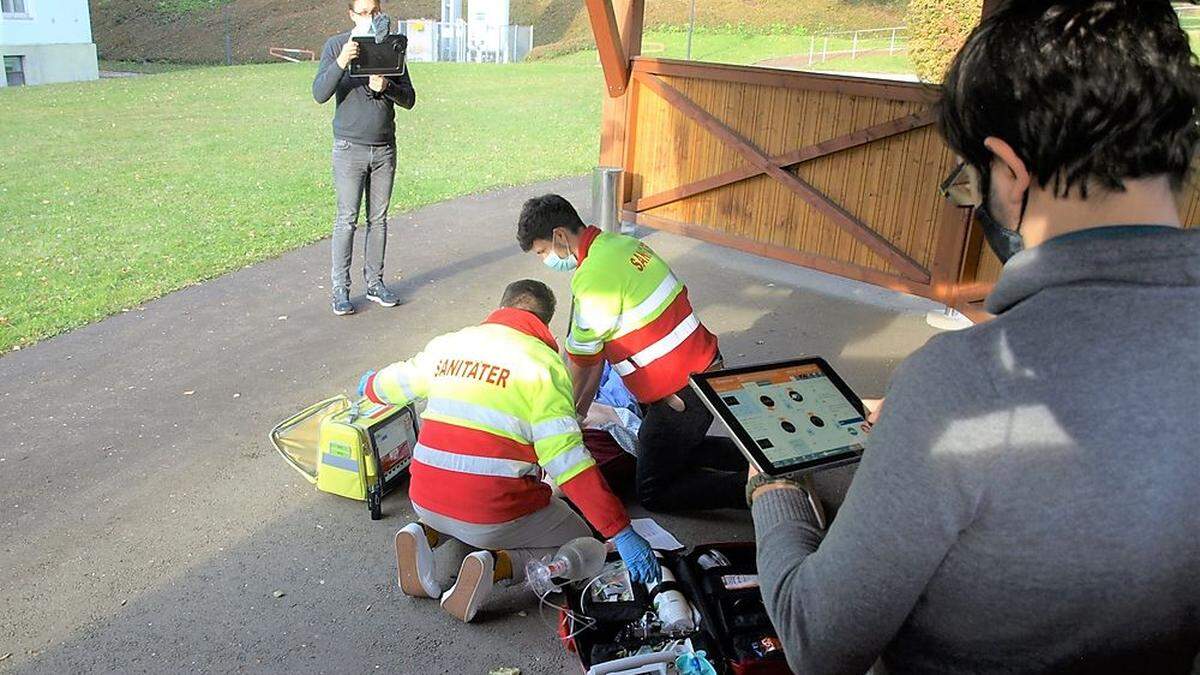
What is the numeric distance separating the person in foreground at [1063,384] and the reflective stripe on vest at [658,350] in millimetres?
2924

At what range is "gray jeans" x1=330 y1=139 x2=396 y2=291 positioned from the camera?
6.73m

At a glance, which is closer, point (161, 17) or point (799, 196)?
point (799, 196)

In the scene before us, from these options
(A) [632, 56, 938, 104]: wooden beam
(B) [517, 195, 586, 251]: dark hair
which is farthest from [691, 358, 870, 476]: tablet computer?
(A) [632, 56, 938, 104]: wooden beam

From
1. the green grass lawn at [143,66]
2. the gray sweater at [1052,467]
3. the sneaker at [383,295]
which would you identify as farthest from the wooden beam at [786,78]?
the green grass lawn at [143,66]

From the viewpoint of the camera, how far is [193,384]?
19.3 feet

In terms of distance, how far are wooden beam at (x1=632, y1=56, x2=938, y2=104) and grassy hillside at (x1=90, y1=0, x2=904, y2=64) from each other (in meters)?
28.4

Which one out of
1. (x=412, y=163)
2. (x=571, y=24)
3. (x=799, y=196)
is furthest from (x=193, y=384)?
(x=571, y=24)

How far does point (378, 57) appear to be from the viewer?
21.5 ft

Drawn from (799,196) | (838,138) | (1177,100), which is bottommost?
(799,196)

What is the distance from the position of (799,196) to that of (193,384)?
5.14 metres

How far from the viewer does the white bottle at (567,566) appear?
144 inches

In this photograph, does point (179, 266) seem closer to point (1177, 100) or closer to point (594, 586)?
point (594, 586)

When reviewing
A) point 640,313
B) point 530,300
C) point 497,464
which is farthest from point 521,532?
point 640,313

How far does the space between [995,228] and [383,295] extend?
20.6 feet
